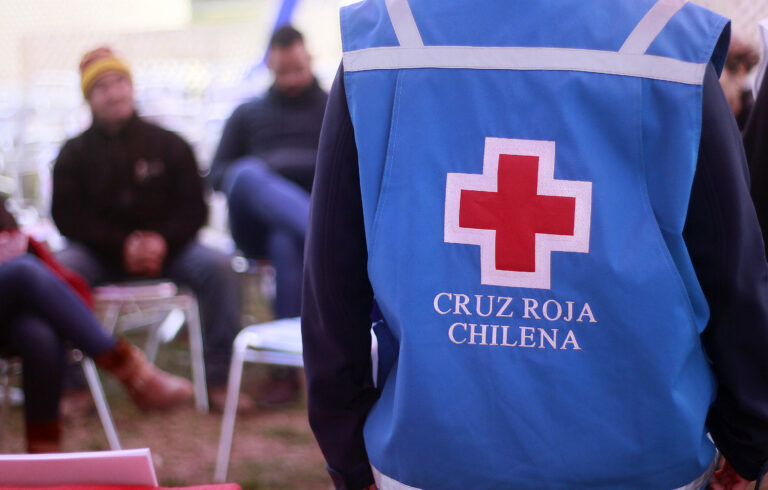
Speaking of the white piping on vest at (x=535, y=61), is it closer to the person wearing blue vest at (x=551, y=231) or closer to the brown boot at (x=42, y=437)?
the person wearing blue vest at (x=551, y=231)

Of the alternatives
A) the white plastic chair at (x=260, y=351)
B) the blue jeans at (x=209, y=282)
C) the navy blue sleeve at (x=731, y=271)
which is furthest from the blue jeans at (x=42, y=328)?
the navy blue sleeve at (x=731, y=271)

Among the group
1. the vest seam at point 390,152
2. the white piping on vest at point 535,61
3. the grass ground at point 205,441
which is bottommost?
the grass ground at point 205,441

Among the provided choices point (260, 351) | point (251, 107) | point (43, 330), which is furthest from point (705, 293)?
point (251, 107)

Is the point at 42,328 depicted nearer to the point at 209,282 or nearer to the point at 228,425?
the point at 228,425

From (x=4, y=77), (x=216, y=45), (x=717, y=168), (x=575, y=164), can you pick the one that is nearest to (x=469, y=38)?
(x=575, y=164)

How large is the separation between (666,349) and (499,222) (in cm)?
24

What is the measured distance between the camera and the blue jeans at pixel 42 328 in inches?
102

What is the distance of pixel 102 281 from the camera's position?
3355 millimetres

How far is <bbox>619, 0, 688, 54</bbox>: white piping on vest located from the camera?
887mm

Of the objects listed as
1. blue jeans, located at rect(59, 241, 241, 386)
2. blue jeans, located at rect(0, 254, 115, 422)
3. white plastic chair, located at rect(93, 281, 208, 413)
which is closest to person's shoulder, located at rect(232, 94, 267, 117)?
blue jeans, located at rect(59, 241, 241, 386)

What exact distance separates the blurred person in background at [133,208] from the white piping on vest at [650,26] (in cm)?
264

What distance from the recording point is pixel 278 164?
3592mm

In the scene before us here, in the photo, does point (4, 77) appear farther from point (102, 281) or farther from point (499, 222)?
point (499, 222)

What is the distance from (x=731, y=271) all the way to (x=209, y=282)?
2690 mm
